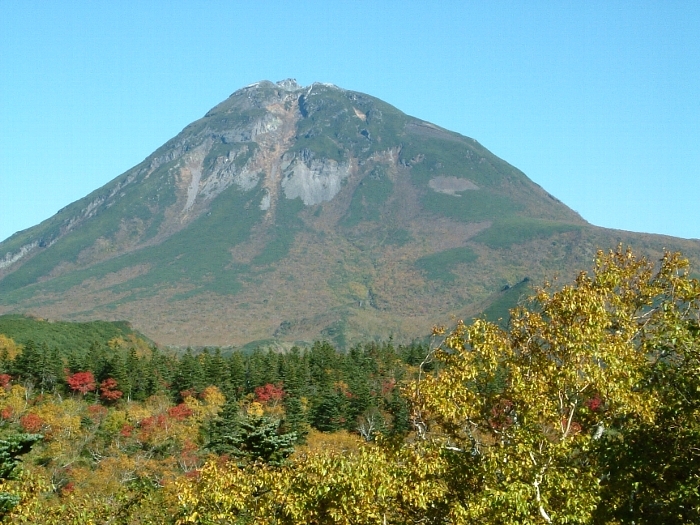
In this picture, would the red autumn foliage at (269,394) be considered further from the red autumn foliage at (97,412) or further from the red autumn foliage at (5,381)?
the red autumn foliage at (5,381)

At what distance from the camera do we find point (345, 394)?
74.1 meters

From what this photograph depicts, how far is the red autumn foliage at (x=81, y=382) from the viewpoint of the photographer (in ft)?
228

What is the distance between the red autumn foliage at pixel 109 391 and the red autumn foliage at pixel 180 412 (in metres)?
6.05

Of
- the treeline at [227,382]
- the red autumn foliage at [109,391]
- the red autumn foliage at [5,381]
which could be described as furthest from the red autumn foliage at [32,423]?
the red autumn foliage at [109,391]

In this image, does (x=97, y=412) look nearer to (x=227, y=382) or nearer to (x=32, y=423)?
(x=32, y=423)

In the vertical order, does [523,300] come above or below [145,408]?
above

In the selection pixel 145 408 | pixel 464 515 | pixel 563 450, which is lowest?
pixel 145 408

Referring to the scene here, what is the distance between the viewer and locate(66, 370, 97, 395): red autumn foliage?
228ft

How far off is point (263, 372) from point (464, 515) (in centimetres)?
6543

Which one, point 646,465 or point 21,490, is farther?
point 21,490

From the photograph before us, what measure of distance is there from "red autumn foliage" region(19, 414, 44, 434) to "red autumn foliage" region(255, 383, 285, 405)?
2071 cm

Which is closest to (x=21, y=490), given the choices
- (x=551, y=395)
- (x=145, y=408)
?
(x=551, y=395)

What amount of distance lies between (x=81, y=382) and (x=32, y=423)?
577 inches

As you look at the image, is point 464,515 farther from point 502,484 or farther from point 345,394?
point 345,394
